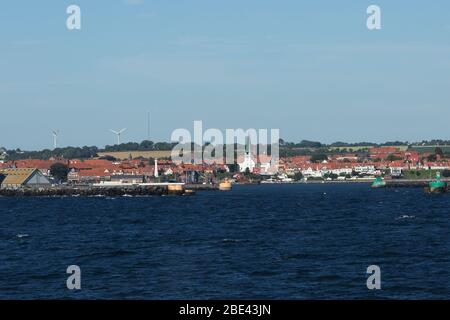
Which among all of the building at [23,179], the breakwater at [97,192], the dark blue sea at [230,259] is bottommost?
the breakwater at [97,192]

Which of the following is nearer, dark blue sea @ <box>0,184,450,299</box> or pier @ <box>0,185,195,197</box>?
dark blue sea @ <box>0,184,450,299</box>

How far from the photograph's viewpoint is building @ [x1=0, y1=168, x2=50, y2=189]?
18950 cm

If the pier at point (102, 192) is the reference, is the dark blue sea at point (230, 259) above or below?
above

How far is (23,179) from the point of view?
190625 millimetres

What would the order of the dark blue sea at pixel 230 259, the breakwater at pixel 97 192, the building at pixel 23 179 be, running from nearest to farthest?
the dark blue sea at pixel 230 259, the breakwater at pixel 97 192, the building at pixel 23 179

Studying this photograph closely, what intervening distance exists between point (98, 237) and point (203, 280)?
24.0 metres

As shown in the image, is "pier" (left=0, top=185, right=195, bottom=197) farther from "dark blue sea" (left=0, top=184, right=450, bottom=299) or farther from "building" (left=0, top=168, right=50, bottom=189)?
"dark blue sea" (left=0, top=184, right=450, bottom=299)

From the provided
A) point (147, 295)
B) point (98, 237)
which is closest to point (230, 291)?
point (147, 295)

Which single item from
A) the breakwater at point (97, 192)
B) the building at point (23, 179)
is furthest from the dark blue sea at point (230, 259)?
the building at point (23, 179)

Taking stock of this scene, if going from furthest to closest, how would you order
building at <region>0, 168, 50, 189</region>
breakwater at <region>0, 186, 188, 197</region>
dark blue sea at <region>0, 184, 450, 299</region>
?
1. building at <region>0, 168, 50, 189</region>
2. breakwater at <region>0, 186, 188, 197</region>
3. dark blue sea at <region>0, 184, 450, 299</region>

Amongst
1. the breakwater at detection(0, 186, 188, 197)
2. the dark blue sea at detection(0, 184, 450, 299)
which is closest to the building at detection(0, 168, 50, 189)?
the breakwater at detection(0, 186, 188, 197)

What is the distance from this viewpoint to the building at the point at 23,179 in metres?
190

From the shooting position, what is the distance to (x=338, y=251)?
40.3 meters

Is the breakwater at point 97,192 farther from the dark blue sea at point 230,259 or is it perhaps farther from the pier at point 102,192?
the dark blue sea at point 230,259
